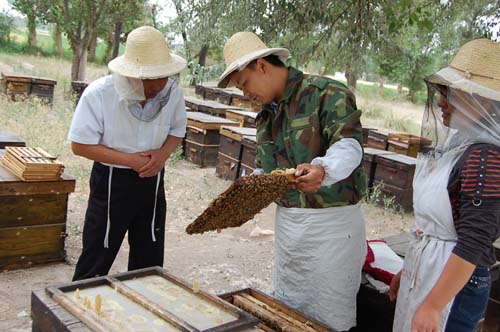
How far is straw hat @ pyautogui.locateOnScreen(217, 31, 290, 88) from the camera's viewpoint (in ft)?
6.77

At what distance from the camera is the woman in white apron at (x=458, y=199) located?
158cm

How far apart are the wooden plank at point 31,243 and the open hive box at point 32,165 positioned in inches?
17.1

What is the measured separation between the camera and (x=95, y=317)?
1609mm

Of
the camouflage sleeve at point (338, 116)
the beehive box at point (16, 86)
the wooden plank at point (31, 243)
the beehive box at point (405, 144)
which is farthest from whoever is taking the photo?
→ the beehive box at point (16, 86)

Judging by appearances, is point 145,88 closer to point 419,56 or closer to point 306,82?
point 306,82

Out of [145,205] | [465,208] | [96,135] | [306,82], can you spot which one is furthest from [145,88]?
[465,208]

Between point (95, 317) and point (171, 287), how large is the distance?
0.43m

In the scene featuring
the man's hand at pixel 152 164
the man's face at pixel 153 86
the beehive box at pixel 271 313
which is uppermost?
the man's face at pixel 153 86

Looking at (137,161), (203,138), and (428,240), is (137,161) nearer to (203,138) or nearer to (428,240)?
(428,240)

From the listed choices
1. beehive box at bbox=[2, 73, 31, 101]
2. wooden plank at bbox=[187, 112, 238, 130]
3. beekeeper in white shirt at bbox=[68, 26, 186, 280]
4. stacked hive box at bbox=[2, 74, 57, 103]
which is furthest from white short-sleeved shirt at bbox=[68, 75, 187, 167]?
stacked hive box at bbox=[2, 74, 57, 103]

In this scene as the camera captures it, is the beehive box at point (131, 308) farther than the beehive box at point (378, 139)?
No

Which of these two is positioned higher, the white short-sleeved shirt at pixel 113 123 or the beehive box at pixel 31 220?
the white short-sleeved shirt at pixel 113 123

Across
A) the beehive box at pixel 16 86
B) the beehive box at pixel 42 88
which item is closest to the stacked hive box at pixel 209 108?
the beehive box at pixel 42 88

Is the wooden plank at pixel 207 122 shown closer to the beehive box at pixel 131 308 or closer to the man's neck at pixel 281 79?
the man's neck at pixel 281 79
